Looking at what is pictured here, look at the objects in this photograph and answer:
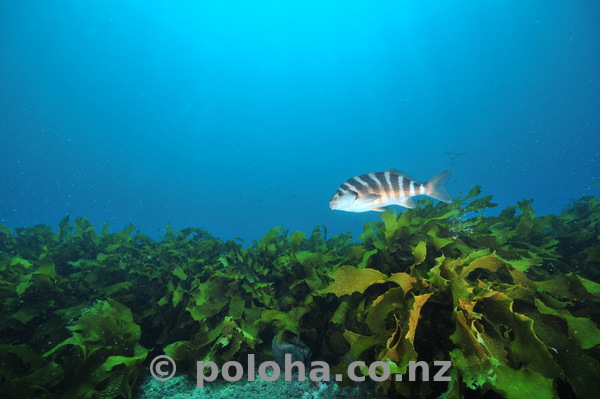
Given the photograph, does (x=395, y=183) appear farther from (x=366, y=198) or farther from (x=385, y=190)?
(x=366, y=198)

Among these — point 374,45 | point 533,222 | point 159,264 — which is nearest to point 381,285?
point 533,222

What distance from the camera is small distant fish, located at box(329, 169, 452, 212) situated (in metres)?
3.16

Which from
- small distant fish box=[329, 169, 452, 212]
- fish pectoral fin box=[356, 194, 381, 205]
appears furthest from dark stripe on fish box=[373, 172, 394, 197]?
fish pectoral fin box=[356, 194, 381, 205]

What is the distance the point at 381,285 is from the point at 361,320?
0.34 m

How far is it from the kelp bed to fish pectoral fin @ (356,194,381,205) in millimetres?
361

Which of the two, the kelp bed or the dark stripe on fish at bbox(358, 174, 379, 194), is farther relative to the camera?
the dark stripe on fish at bbox(358, 174, 379, 194)

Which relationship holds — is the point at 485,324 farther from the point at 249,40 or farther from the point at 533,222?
the point at 249,40

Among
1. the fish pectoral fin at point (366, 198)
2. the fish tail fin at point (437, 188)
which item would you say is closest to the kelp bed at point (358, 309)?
the fish tail fin at point (437, 188)

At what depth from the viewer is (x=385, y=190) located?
319 cm

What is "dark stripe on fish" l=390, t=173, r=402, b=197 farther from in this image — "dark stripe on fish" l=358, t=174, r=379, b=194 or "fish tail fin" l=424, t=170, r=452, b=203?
"fish tail fin" l=424, t=170, r=452, b=203

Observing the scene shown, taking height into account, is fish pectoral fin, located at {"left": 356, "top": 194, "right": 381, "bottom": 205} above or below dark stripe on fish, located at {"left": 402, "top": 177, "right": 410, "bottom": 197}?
below

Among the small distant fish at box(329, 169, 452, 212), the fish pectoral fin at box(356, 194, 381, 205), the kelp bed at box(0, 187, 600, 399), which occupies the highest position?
the small distant fish at box(329, 169, 452, 212)

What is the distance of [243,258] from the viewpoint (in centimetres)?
311

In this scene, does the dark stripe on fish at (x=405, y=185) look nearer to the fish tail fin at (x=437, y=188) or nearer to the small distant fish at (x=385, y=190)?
the small distant fish at (x=385, y=190)
